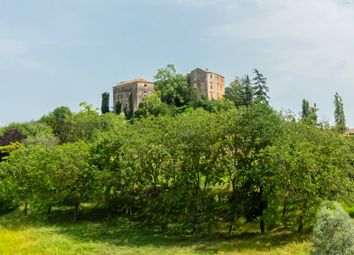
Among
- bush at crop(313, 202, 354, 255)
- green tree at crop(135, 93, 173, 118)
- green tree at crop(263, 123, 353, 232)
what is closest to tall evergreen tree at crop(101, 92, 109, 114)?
green tree at crop(135, 93, 173, 118)

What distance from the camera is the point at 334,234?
16.7 m

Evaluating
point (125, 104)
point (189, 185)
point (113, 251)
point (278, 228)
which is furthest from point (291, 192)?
point (125, 104)

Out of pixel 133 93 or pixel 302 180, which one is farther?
pixel 133 93

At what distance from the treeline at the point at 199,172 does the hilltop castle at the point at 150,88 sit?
7305 centimetres

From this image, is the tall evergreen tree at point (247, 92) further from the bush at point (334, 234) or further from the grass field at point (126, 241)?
the bush at point (334, 234)

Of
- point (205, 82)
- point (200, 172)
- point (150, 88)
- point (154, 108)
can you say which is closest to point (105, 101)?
point (150, 88)

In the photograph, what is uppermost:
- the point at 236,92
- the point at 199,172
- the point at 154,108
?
the point at 236,92

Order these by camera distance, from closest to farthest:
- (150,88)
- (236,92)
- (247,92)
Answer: (247,92)
(236,92)
(150,88)

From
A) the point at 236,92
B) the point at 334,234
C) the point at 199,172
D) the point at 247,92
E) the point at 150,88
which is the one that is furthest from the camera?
the point at 150,88

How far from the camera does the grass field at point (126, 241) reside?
990 inches

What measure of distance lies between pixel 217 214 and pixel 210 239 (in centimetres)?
376

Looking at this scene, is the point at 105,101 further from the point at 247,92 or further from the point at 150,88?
the point at 247,92

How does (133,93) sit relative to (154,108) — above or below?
above

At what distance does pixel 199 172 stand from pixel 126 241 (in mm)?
7662
